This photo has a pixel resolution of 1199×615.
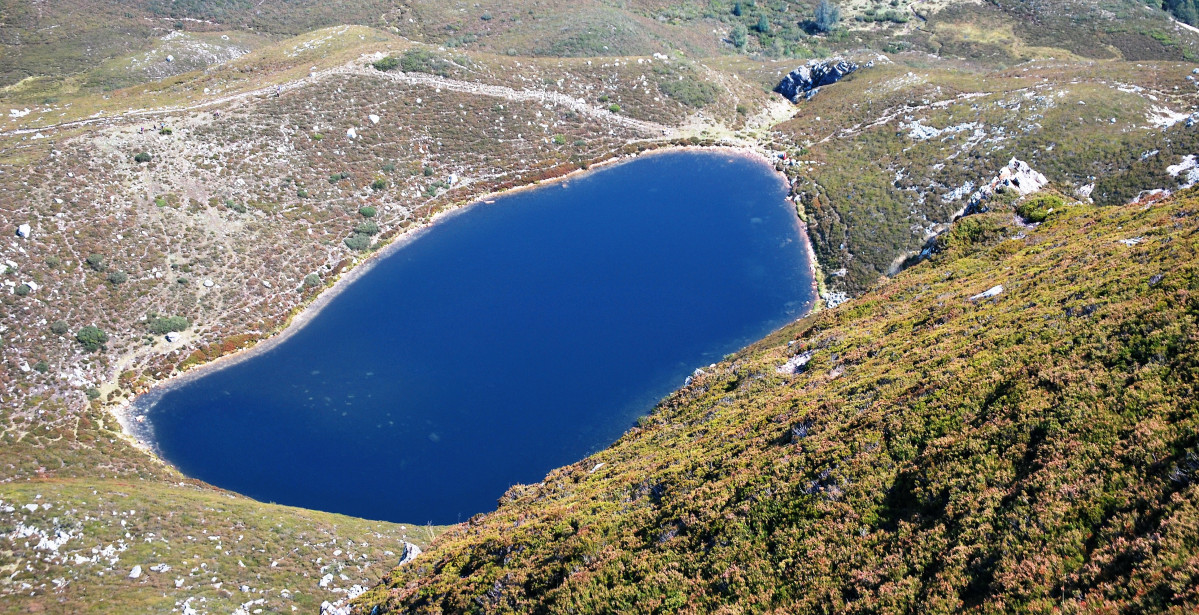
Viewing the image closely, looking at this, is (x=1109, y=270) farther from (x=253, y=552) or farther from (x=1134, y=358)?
(x=253, y=552)

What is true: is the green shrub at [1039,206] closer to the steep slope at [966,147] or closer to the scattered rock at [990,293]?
the scattered rock at [990,293]

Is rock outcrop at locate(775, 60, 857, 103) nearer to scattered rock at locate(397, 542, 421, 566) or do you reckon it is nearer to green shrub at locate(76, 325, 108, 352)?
scattered rock at locate(397, 542, 421, 566)

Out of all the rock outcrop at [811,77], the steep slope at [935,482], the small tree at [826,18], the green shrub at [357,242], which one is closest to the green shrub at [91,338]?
the green shrub at [357,242]

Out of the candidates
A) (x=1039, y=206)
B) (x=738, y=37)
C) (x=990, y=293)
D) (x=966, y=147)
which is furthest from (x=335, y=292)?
(x=738, y=37)

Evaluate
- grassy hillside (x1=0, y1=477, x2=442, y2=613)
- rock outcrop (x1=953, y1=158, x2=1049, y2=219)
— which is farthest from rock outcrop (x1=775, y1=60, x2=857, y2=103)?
grassy hillside (x1=0, y1=477, x2=442, y2=613)

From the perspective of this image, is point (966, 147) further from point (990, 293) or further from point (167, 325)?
point (167, 325)
